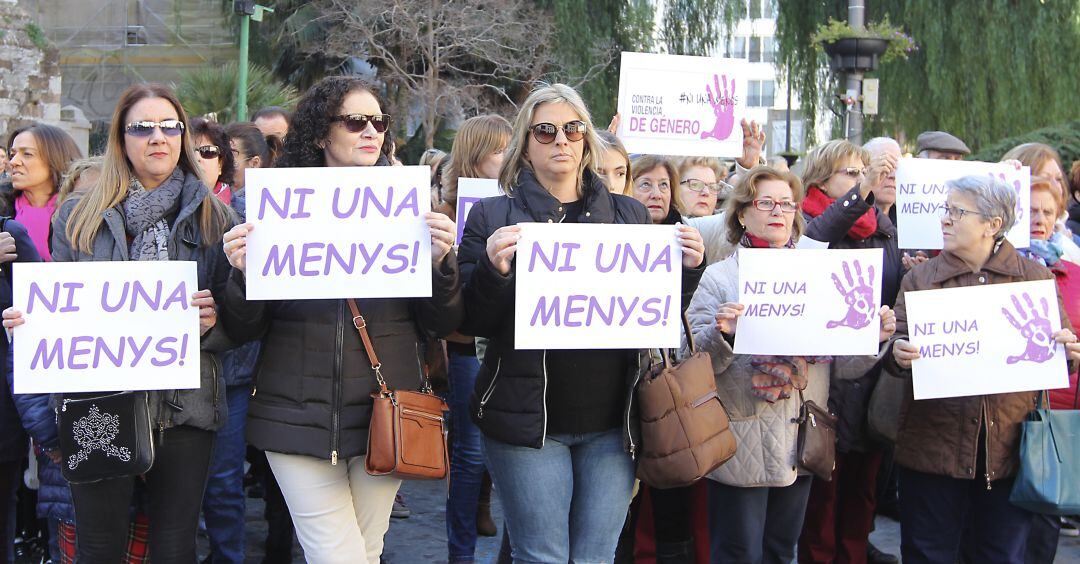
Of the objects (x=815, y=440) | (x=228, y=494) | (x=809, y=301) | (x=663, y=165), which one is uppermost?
(x=663, y=165)

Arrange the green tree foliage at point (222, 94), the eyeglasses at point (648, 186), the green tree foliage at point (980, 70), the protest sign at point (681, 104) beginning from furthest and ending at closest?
the green tree foliage at point (222, 94)
the green tree foliage at point (980, 70)
the protest sign at point (681, 104)
the eyeglasses at point (648, 186)

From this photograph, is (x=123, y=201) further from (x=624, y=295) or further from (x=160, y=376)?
(x=624, y=295)

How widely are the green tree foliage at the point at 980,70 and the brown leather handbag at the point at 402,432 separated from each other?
1486 centimetres

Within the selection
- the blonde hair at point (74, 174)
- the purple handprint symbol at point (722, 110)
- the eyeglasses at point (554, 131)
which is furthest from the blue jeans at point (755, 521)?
the blonde hair at point (74, 174)

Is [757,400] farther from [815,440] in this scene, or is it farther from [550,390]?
[550,390]

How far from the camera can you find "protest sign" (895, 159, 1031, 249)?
5.12m

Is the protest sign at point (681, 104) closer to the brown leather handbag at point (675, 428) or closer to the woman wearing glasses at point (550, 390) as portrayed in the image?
the woman wearing glasses at point (550, 390)

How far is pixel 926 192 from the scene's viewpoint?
209 inches

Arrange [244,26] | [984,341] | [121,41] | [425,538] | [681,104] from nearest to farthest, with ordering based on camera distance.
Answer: [984,341], [425,538], [681,104], [244,26], [121,41]

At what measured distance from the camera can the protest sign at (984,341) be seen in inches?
160

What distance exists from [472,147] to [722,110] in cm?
178

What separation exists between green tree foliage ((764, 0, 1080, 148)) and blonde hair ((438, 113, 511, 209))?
12.8 m

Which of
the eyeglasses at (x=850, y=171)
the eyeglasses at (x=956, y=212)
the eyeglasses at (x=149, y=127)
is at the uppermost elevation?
the eyeglasses at (x=850, y=171)

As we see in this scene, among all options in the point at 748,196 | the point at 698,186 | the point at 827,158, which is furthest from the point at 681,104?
the point at 748,196
